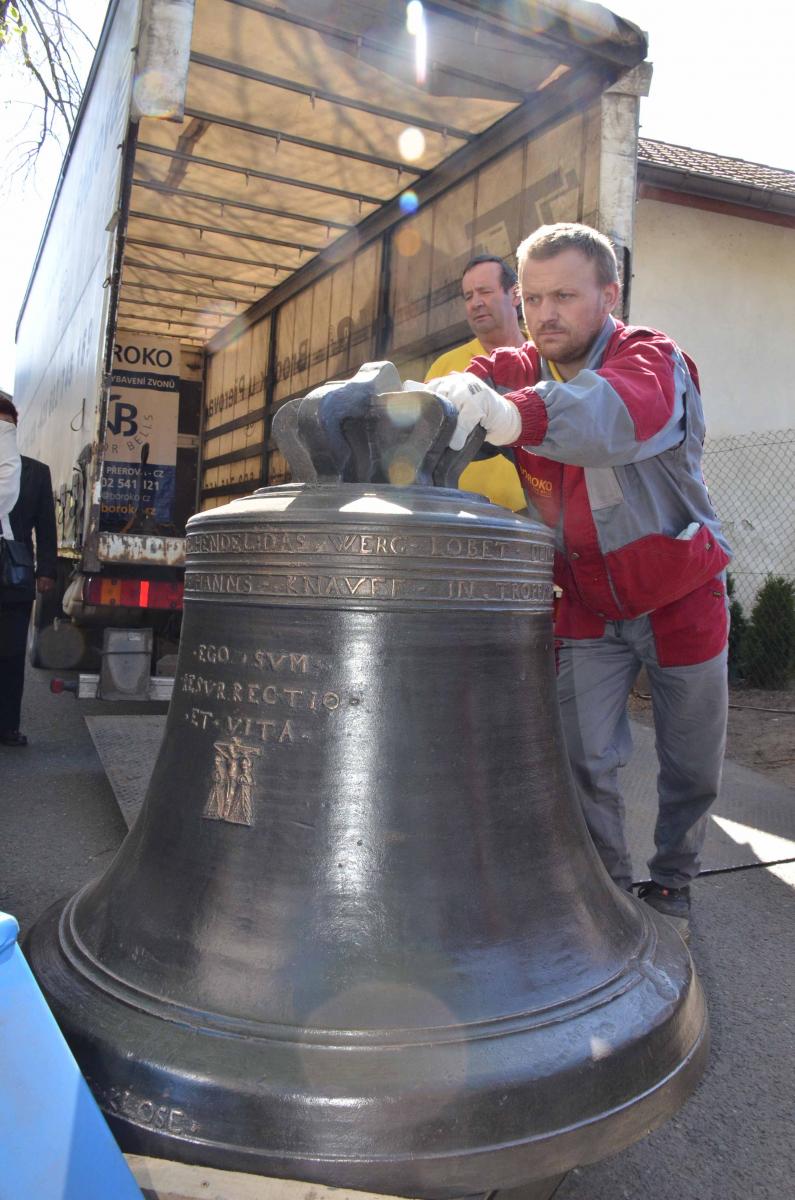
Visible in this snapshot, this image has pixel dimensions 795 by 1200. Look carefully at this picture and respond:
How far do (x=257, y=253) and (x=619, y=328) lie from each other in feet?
22.2

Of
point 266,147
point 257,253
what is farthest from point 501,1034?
point 257,253

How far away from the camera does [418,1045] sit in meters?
1.29

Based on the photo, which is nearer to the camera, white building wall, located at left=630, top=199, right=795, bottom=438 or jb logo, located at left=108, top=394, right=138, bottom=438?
white building wall, located at left=630, top=199, right=795, bottom=438

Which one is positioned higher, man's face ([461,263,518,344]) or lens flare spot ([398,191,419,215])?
lens flare spot ([398,191,419,215])

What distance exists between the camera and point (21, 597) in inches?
199

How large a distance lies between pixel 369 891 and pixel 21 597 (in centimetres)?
416

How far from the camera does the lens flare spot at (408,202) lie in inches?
257

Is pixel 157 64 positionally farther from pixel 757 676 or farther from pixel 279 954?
pixel 757 676

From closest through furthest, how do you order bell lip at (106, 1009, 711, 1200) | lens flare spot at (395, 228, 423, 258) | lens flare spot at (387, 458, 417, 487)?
bell lip at (106, 1009, 711, 1200), lens flare spot at (387, 458, 417, 487), lens flare spot at (395, 228, 423, 258)

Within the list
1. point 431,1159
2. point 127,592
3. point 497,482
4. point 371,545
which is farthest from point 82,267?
point 431,1159

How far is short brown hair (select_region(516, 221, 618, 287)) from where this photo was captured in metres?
2.05

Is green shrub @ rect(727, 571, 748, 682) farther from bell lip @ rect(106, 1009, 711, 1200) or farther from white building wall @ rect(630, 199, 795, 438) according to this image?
bell lip @ rect(106, 1009, 711, 1200)

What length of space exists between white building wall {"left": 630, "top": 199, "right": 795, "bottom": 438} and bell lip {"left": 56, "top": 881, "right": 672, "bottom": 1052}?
8688mm

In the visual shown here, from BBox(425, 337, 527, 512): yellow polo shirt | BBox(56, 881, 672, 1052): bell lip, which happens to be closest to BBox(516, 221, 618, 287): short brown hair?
BBox(425, 337, 527, 512): yellow polo shirt
